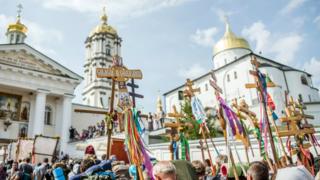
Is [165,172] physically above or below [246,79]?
below

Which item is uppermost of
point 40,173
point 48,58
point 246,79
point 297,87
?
point 48,58

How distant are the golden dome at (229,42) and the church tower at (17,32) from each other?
1185 inches

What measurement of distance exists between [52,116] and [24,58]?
21.8ft

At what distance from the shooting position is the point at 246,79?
35812 millimetres

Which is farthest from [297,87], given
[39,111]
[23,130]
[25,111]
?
[23,130]

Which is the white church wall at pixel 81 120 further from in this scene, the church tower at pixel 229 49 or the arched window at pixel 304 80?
the arched window at pixel 304 80

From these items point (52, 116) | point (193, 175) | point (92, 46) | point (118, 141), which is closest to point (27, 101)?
point (52, 116)

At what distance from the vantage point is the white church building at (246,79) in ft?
105

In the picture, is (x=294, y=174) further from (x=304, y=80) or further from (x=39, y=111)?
(x=304, y=80)

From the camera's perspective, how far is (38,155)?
12664mm

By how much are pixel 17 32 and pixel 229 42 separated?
3201 cm

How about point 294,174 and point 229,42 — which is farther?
point 229,42

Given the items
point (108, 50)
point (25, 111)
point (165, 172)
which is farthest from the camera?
point (108, 50)

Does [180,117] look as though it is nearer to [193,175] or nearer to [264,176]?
[193,175]
